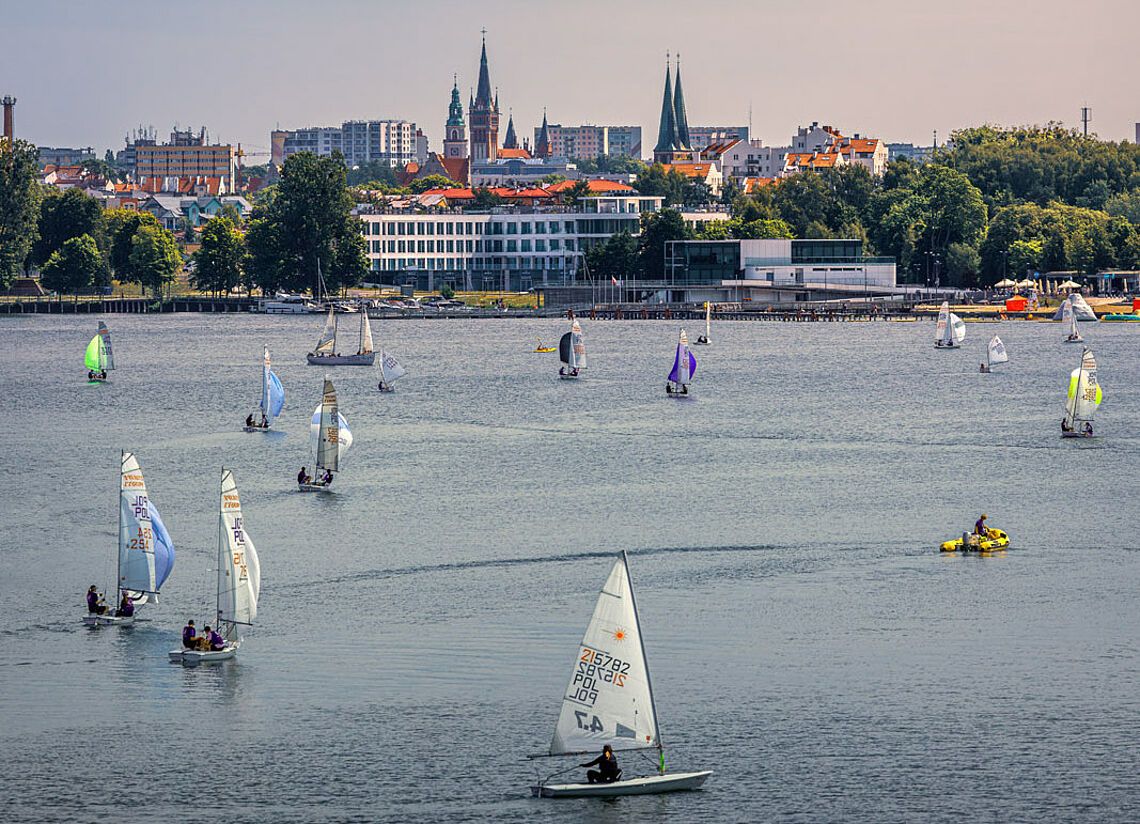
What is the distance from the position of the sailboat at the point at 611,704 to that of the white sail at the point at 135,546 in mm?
19051

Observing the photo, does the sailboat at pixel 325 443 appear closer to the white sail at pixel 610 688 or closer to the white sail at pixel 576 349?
the white sail at pixel 610 688

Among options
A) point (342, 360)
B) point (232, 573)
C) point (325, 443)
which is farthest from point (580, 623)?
point (342, 360)

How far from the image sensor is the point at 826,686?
48812 mm

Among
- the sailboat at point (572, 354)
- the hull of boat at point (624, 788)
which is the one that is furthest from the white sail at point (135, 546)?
the sailboat at point (572, 354)

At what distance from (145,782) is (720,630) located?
1830cm

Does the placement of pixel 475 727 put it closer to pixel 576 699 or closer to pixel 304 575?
pixel 576 699

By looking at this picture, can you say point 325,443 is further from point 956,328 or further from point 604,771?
point 956,328

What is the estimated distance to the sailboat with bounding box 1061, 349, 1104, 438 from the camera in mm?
95625

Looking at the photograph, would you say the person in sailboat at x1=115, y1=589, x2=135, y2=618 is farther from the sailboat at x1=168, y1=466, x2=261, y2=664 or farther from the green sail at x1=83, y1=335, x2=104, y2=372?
the green sail at x1=83, y1=335, x2=104, y2=372

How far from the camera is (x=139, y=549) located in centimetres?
5588

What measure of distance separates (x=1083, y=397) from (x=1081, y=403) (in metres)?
0.53

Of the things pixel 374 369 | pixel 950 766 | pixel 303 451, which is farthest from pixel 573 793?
pixel 374 369

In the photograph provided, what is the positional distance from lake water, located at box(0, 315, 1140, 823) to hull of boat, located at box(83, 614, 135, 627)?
64 cm

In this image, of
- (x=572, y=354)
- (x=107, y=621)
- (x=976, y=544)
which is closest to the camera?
(x=107, y=621)
